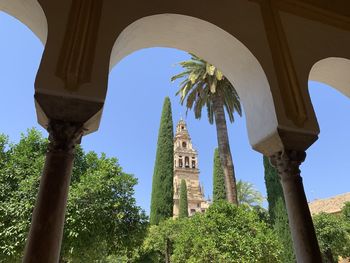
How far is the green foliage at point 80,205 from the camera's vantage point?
10.2 m

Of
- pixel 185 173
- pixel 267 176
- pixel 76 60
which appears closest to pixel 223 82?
pixel 267 176

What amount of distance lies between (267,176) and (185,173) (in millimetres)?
38653

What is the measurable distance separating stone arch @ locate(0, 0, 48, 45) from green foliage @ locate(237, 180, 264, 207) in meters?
27.1

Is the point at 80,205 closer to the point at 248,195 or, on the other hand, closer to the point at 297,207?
the point at 297,207

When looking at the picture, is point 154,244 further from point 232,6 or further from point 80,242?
point 232,6

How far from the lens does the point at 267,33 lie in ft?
13.7

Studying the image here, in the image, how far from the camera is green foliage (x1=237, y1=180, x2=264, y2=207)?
2908 centimetres

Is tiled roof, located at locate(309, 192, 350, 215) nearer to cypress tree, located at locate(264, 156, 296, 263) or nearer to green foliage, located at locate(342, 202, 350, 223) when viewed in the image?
green foliage, located at locate(342, 202, 350, 223)

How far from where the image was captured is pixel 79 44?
3193 mm

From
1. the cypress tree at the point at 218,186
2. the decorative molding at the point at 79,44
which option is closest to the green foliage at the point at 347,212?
the cypress tree at the point at 218,186

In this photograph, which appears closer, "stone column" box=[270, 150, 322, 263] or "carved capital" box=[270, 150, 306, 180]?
"stone column" box=[270, 150, 322, 263]

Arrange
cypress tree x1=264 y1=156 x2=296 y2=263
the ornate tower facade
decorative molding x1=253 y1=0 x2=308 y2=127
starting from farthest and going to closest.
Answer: the ornate tower facade < cypress tree x1=264 y1=156 x2=296 y2=263 < decorative molding x1=253 y1=0 x2=308 y2=127

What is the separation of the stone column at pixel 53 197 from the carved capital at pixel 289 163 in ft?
7.10

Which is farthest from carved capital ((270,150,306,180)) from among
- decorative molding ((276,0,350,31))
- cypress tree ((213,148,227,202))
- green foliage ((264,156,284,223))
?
cypress tree ((213,148,227,202))
